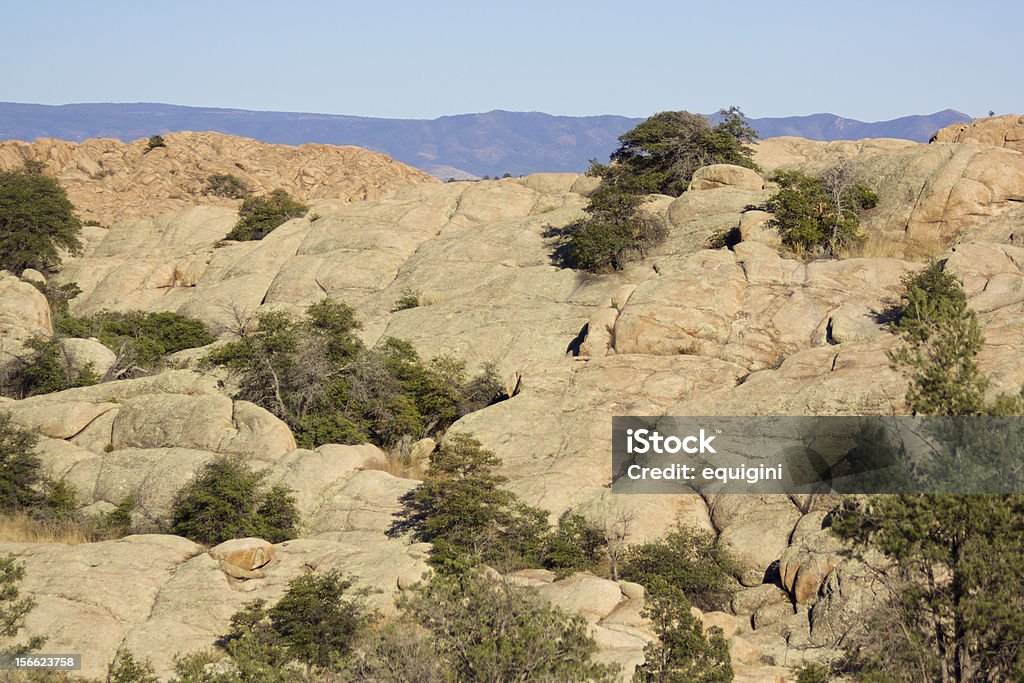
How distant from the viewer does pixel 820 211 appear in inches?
1394

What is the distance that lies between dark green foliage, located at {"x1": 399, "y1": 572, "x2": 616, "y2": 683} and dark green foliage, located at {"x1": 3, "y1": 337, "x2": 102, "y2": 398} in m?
24.7

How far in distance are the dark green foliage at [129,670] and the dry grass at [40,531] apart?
637 cm

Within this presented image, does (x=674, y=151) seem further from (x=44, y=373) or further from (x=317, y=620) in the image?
(x=317, y=620)

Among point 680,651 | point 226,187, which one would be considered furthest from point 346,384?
point 226,187

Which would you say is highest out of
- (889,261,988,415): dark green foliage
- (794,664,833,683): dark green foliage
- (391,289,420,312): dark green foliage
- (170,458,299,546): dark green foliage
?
(889,261,988,415): dark green foliage

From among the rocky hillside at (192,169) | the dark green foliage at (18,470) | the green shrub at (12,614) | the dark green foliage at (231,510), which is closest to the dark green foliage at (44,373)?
the dark green foliage at (18,470)

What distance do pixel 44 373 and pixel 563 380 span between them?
64.4ft

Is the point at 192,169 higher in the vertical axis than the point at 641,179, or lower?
lower

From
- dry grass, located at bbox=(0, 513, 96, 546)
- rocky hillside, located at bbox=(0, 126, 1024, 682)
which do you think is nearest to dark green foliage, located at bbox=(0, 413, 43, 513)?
dry grass, located at bbox=(0, 513, 96, 546)

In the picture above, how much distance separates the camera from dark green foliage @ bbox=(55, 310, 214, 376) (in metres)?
40.3

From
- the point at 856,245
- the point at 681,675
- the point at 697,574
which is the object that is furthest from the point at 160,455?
the point at 856,245

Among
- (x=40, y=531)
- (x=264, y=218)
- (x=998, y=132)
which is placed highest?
(x=998, y=132)

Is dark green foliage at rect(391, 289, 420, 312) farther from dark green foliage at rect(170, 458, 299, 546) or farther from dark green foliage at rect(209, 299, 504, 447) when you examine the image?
dark green foliage at rect(170, 458, 299, 546)

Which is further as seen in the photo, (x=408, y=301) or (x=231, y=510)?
(x=408, y=301)
